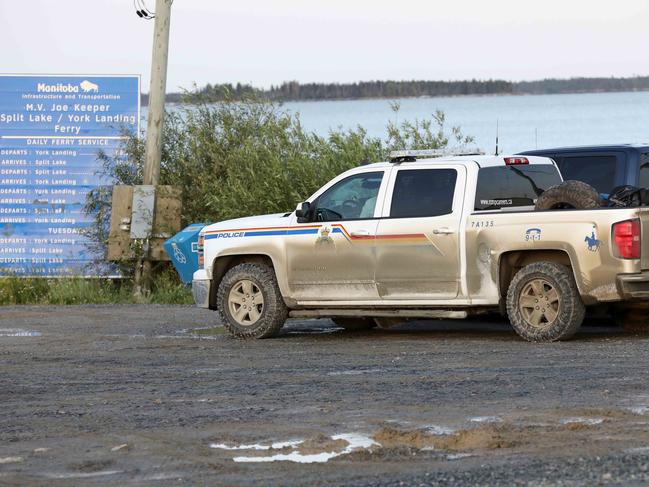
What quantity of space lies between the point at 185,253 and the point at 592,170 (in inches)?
229

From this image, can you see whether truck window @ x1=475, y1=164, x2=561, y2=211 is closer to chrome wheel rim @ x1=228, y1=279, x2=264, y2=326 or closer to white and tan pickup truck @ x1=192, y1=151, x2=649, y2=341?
white and tan pickup truck @ x1=192, y1=151, x2=649, y2=341

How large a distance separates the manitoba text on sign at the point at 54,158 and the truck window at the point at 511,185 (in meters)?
9.88

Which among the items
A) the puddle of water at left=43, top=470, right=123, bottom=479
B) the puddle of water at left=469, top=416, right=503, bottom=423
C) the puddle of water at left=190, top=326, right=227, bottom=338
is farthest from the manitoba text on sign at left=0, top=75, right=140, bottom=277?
the puddle of water at left=43, top=470, right=123, bottom=479

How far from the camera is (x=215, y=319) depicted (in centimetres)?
1808

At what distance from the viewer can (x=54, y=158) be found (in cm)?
2388

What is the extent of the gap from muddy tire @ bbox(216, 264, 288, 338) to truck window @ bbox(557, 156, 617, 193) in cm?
379

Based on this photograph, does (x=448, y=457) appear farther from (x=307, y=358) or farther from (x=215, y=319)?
(x=215, y=319)

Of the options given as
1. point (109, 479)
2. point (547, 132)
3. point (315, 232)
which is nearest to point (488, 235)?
point (315, 232)

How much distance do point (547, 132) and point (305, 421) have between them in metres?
89.4

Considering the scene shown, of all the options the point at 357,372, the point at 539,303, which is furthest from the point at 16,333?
the point at 539,303

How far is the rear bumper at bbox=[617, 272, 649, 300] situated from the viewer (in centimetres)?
1348

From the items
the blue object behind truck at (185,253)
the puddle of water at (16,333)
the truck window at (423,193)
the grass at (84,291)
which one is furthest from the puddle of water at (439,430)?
the grass at (84,291)

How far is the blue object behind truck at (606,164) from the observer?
54.5ft

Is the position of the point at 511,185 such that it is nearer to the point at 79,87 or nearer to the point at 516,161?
the point at 516,161
